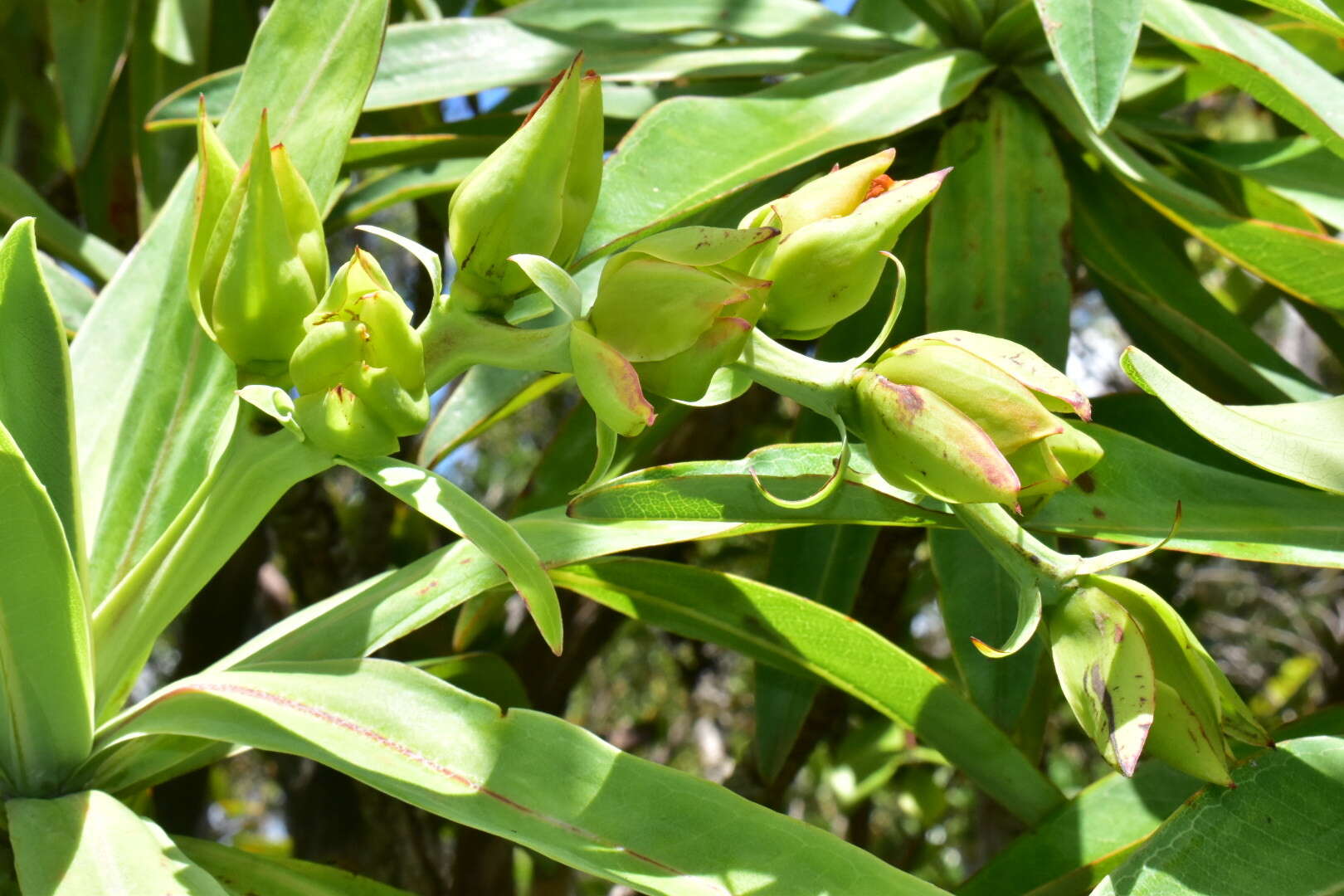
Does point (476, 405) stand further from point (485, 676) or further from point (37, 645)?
point (37, 645)

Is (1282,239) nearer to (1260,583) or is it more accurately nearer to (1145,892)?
(1145,892)

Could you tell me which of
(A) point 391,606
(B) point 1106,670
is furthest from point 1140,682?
(A) point 391,606

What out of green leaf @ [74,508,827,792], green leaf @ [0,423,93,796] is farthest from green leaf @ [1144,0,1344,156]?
green leaf @ [0,423,93,796]

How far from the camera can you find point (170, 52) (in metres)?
1.45

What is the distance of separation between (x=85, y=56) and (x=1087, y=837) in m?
1.27

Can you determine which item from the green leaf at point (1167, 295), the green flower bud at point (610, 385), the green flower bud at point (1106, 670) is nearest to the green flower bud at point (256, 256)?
the green flower bud at point (610, 385)

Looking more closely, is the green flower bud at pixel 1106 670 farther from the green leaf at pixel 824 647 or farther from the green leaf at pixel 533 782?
the green leaf at pixel 824 647

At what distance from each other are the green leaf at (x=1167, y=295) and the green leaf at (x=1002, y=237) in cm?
10

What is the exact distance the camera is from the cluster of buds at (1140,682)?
592 mm

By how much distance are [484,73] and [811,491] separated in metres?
0.61

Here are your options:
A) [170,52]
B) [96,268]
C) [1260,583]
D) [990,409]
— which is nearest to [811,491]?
[990,409]

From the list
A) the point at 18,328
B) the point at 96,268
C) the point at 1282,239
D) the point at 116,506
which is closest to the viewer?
the point at 18,328

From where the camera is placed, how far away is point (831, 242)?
59 cm

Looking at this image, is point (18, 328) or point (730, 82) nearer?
point (18, 328)
